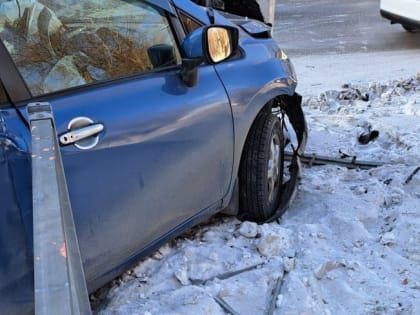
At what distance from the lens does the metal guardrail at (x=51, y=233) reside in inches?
60.6

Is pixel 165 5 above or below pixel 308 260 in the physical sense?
above

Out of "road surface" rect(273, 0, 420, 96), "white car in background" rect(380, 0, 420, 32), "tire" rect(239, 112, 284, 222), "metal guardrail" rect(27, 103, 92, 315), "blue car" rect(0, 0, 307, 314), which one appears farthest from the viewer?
"white car in background" rect(380, 0, 420, 32)

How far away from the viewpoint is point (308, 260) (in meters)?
3.42

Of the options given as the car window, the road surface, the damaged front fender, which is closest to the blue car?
the car window

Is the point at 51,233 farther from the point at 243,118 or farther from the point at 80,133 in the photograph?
the point at 243,118

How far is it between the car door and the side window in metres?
0.16

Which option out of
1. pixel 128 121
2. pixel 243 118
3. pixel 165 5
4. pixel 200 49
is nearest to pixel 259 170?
pixel 243 118

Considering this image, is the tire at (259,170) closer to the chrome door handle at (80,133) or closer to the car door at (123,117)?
the car door at (123,117)

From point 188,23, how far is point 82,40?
78 centimetres

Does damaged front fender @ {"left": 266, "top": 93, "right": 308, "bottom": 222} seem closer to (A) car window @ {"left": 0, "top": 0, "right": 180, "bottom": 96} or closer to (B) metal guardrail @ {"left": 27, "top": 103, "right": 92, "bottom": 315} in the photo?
(A) car window @ {"left": 0, "top": 0, "right": 180, "bottom": 96}

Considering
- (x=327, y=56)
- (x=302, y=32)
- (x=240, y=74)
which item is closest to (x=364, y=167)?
(x=240, y=74)

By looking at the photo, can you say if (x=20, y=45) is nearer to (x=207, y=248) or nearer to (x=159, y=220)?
(x=159, y=220)

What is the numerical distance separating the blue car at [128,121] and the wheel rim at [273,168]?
0.33 feet

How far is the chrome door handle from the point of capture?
2.36 metres
